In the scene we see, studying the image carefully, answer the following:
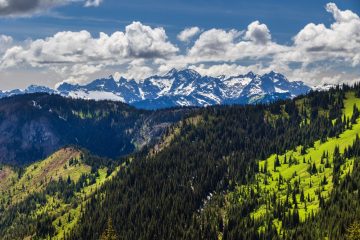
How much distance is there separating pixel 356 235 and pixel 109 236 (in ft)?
221

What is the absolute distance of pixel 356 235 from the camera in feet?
448

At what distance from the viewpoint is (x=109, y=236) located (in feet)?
422
